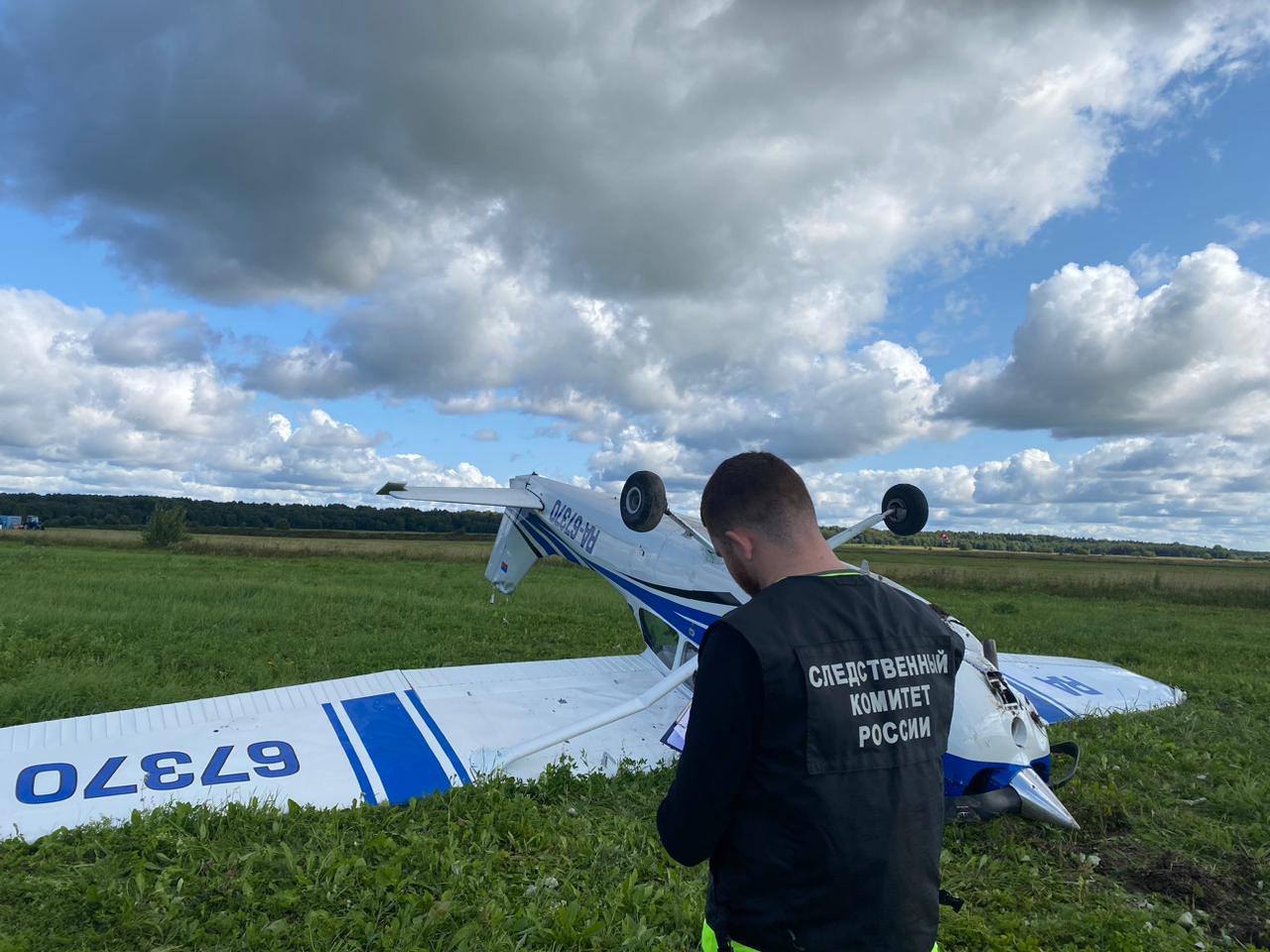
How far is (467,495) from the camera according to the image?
11883 millimetres

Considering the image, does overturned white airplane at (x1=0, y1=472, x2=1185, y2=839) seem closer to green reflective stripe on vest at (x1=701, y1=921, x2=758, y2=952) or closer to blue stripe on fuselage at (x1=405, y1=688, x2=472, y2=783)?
blue stripe on fuselage at (x1=405, y1=688, x2=472, y2=783)

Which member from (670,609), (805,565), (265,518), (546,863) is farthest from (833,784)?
(265,518)

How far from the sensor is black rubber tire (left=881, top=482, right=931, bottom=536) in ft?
22.0

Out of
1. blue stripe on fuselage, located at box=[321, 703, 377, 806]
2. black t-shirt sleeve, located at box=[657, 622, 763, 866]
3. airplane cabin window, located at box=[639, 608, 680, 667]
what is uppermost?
black t-shirt sleeve, located at box=[657, 622, 763, 866]

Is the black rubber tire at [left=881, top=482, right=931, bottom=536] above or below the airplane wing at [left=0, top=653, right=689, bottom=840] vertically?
above

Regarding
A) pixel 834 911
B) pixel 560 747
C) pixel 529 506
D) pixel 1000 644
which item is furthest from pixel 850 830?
pixel 1000 644

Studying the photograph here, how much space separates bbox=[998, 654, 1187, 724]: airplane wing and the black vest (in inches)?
262

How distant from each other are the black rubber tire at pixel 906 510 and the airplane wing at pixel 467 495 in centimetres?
653

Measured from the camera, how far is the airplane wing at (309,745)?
5180mm

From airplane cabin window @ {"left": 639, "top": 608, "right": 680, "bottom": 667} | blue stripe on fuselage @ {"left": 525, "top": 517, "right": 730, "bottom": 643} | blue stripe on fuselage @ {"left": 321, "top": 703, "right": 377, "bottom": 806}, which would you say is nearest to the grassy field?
blue stripe on fuselage @ {"left": 321, "top": 703, "right": 377, "bottom": 806}

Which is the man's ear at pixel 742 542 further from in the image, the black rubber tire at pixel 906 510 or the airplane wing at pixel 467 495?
the airplane wing at pixel 467 495

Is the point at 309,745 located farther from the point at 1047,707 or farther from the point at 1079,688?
the point at 1079,688

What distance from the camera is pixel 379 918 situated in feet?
13.0

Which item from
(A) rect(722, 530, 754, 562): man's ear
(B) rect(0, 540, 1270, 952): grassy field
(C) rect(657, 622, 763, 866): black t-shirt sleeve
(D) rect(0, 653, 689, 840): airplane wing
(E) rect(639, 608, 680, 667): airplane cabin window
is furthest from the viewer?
(E) rect(639, 608, 680, 667): airplane cabin window
